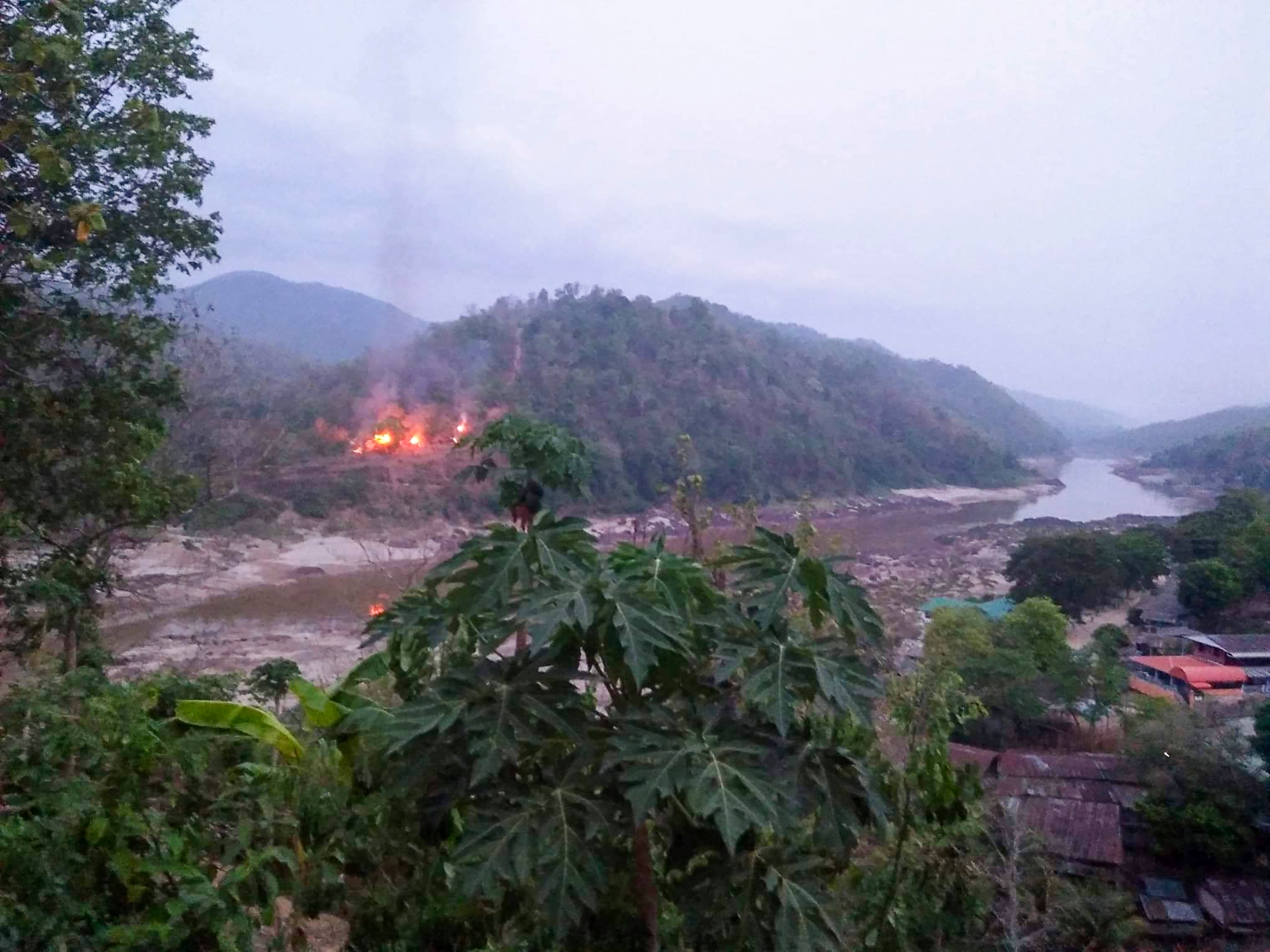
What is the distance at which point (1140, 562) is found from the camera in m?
15.9

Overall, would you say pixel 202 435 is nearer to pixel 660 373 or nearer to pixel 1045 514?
pixel 660 373

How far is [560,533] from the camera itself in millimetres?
1844

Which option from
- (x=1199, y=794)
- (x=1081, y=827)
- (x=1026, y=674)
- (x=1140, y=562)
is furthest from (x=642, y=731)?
(x=1140, y=562)

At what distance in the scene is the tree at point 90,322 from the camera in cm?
500

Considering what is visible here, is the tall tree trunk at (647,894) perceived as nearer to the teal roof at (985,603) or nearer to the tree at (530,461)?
the tree at (530,461)

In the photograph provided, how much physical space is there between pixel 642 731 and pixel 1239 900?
7225mm

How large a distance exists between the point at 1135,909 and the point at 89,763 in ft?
21.7

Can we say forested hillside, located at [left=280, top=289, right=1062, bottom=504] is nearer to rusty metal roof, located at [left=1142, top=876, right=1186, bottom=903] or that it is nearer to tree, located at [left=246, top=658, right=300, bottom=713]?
tree, located at [left=246, top=658, right=300, bottom=713]

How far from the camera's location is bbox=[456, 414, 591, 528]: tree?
2.09 m

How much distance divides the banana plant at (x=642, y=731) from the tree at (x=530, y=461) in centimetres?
20

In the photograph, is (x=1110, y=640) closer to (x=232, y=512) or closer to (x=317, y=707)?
(x=317, y=707)

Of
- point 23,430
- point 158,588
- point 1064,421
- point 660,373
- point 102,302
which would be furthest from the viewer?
point 1064,421

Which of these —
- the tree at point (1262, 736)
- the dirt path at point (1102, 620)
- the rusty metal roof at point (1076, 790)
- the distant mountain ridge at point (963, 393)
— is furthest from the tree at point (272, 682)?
the distant mountain ridge at point (963, 393)

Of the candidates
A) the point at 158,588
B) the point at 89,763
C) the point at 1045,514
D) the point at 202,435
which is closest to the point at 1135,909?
the point at 89,763
